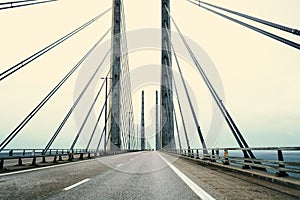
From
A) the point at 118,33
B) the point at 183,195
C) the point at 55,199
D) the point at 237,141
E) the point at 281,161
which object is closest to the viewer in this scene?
the point at 55,199

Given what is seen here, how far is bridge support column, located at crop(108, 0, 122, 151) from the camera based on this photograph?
4078 centimetres

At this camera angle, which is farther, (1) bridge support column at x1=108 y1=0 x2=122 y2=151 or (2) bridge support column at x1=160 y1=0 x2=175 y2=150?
(2) bridge support column at x1=160 y1=0 x2=175 y2=150

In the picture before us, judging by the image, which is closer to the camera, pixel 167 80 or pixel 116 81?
pixel 116 81

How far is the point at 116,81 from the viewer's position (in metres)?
41.9

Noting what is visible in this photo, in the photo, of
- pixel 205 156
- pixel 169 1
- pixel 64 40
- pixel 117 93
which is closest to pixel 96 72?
pixel 64 40

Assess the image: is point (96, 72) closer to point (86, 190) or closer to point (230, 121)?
point (230, 121)

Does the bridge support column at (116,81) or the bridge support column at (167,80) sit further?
the bridge support column at (167,80)

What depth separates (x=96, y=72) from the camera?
85.6ft

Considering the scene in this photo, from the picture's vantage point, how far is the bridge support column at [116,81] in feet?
134

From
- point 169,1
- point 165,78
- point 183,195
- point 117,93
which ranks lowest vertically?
point 183,195

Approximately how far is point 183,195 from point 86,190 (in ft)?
7.30

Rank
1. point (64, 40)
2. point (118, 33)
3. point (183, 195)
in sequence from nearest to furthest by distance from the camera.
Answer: point (183, 195) → point (64, 40) → point (118, 33)

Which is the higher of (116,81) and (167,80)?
(167,80)

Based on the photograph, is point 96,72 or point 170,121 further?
point 170,121
